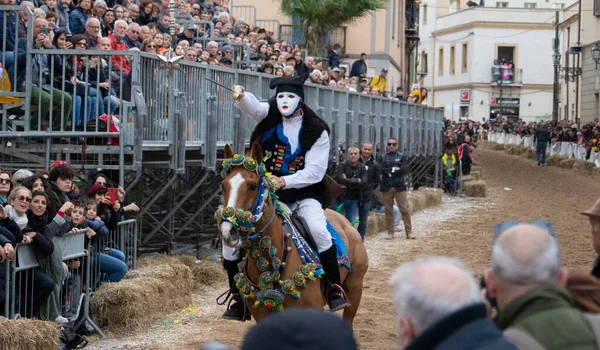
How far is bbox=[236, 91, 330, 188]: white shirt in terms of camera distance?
8868 mm

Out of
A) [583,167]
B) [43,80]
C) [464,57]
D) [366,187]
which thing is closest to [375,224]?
[366,187]

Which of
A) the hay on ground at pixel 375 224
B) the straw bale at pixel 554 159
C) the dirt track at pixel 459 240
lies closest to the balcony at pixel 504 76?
the straw bale at pixel 554 159

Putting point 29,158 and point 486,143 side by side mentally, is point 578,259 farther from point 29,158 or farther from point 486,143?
point 486,143

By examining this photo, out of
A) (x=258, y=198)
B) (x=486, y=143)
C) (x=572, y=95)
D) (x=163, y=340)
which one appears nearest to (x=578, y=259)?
(x=163, y=340)

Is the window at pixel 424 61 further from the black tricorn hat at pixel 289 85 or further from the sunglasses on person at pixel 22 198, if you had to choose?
the sunglasses on person at pixel 22 198

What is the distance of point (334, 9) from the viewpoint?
115 feet

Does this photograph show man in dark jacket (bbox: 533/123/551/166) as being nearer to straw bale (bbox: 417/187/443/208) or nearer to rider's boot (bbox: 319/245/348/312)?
straw bale (bbox: 417/187/443/208)

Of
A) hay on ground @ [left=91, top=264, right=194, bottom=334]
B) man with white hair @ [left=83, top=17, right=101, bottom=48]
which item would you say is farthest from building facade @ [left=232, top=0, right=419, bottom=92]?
hay on ground @ [left=91, top=264, right=194, bottom=334]

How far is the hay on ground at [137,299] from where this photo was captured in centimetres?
1077

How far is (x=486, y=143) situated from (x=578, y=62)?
14949 mm

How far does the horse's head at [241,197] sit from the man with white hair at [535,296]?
13.1ft

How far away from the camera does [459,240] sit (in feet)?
67.5

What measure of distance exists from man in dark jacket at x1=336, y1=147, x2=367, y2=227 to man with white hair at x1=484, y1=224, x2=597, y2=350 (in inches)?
591

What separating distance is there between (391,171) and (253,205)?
43.9 ft
